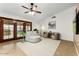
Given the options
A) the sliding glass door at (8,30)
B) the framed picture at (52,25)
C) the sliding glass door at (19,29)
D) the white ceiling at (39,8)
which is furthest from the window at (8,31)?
the framed picture at (52,25)

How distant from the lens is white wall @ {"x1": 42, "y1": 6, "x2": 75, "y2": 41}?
73.1 inches

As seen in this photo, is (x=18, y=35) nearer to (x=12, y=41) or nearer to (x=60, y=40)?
(x=12, y=41)

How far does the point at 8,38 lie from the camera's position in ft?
5.95

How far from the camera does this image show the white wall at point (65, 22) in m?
1.86

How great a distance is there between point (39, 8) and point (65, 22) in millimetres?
629

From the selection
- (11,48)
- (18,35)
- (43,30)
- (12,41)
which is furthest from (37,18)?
(11,48)

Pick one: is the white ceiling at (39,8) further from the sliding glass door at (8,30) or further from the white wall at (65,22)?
the sliding glass door at (8,30)

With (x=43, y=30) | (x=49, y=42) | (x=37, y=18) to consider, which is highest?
(x=37, y=18)

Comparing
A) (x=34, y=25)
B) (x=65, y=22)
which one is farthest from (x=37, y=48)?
(x=65, y=22)

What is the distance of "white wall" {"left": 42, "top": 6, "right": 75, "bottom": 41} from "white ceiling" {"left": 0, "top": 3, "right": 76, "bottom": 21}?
106 millimetres

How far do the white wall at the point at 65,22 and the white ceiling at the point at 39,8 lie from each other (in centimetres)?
11

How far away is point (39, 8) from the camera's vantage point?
1.84m

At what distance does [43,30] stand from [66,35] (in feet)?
1.70

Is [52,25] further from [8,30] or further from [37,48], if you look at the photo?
[8,30]
